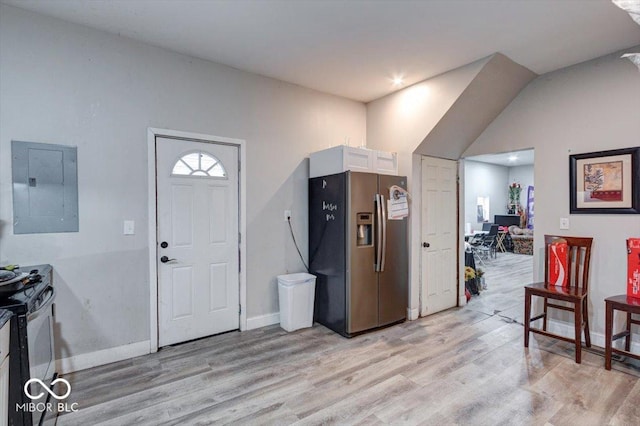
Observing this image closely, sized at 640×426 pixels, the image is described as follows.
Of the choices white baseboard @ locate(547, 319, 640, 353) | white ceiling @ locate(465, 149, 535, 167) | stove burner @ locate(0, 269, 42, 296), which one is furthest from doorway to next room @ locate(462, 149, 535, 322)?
stove burner @ locate(0, 269, 42, 296)

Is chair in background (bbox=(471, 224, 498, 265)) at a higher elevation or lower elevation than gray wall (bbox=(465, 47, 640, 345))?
lower

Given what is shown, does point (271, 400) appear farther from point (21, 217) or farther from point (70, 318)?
point (21, 217)

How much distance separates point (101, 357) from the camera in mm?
2820

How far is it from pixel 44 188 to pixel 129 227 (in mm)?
682

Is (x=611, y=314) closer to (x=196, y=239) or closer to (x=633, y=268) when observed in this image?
(x=633, y=268)

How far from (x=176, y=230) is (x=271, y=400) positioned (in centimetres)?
185

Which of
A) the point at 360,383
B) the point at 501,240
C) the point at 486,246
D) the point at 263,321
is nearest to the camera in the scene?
the point at 360,383

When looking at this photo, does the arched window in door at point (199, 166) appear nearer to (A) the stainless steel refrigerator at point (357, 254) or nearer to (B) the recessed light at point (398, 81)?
(A) the stainless steel refrigerator at point (357, 254)

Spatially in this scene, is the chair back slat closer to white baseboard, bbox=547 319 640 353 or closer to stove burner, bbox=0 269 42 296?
white baseboard, bbox=547 319 640 353

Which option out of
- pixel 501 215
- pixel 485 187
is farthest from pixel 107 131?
pixel 501 215

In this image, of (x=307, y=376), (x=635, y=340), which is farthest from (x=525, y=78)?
(x=307, y=376)

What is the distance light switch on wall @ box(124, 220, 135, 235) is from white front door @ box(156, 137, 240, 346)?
0.23 metres

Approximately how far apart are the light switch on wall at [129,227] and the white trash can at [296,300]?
1.62m

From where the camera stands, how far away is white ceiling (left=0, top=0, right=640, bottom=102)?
2.44 m
